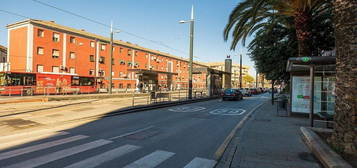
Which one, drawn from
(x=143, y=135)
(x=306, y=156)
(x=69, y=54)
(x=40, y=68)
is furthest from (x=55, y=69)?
(x=306, y=156)

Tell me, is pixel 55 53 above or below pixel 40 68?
above

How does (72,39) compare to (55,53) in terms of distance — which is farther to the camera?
(72,39)

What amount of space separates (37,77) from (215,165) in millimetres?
27288

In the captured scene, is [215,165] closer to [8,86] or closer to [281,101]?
[281,101]

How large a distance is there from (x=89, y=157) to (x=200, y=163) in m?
2.57

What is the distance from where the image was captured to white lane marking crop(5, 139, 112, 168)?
13.0 feet

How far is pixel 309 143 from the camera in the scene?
5.32 metres

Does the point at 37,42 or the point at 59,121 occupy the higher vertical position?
the point at 37,42

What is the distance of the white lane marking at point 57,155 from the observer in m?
3.97

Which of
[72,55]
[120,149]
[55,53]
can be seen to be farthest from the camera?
[72,55]

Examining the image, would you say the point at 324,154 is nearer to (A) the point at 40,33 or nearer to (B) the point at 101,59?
(A) the point at 40,33

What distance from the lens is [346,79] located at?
4391 millimetres

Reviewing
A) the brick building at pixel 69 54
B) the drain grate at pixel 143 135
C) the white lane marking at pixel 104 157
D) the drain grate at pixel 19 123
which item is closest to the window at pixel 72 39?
the brick building at pixel 69 54

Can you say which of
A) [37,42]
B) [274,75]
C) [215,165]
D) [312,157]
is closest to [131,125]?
[215,165]
